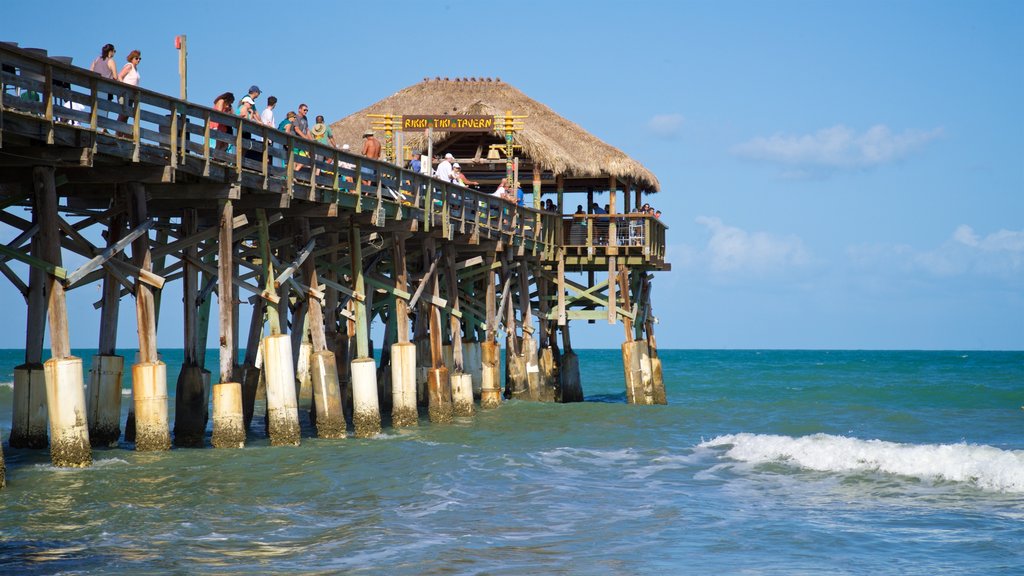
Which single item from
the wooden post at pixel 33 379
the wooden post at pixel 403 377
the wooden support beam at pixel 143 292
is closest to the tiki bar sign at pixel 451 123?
the wooden post at pixel 403 377

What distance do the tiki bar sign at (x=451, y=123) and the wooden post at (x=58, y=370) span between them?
13521 millimetres

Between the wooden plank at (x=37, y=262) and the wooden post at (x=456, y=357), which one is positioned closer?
the wooden plank at (x=37, y=262)

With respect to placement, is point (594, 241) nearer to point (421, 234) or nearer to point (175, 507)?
point (421, 234)

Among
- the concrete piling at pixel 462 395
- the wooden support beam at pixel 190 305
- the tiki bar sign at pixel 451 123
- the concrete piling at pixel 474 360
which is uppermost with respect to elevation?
the tiki bar sign at pixel 451 123

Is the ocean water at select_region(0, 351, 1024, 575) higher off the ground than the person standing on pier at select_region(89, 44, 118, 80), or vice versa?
the person standing on pier at select_region(89, 44, 118, 80)

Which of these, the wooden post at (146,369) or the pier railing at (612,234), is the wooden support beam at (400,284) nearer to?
the wooden post at (146,369)

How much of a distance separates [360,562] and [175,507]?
3123 mm

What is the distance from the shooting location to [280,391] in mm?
18000

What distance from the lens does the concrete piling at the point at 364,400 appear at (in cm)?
2027

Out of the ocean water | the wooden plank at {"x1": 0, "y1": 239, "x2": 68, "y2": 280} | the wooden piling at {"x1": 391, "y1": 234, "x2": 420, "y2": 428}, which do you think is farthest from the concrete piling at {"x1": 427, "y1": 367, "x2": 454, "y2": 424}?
the wooden plank at {"x1": 0, "y1": 239, "x2": 68, "y2": 280}

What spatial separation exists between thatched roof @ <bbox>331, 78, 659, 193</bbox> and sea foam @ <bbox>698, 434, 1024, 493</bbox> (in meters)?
10.5

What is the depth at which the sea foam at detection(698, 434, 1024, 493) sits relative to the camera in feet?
58.9

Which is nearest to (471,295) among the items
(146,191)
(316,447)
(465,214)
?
(465,214)

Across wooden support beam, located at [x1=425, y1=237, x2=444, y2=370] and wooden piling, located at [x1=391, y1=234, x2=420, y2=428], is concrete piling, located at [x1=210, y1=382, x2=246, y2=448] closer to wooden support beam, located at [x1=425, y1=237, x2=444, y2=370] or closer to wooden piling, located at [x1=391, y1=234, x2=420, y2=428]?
wooden piling, located at [x1=391, y1=234, x2=420, y2=428]
